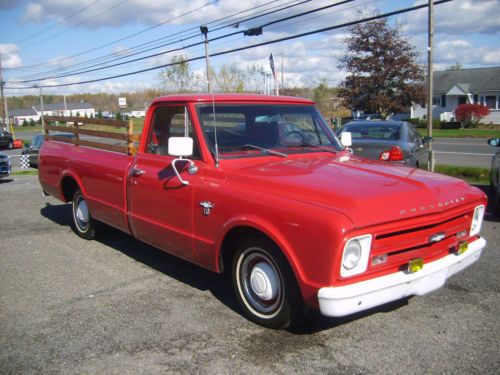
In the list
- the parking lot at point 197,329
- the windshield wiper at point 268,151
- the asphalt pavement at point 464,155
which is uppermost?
the windshield wiper at point 268,151

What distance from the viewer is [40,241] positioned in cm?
681

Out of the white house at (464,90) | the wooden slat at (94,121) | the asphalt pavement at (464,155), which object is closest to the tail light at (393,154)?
the wooden slat at (94,121)

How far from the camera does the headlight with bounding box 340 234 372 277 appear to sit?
3145 millimetres

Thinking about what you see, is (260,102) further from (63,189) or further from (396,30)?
(396,30)

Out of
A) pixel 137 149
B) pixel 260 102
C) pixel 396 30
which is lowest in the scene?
pixel 137 149

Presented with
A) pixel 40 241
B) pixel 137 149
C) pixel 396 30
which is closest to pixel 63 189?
pixel 40 241

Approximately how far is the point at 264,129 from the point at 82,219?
3333 millimetres

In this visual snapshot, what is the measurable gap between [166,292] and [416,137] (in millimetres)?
7407

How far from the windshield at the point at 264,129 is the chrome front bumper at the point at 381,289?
5.67 ft

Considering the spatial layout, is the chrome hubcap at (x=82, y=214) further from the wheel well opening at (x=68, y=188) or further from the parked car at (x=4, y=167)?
the parked car at (x=4, y=167)

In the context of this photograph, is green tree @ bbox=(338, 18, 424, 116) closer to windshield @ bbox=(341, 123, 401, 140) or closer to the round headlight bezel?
windshield @ bbox=(341, 123, 401, 140)

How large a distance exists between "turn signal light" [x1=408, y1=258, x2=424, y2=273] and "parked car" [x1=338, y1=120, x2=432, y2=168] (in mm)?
5275

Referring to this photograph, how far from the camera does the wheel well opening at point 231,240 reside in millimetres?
3785

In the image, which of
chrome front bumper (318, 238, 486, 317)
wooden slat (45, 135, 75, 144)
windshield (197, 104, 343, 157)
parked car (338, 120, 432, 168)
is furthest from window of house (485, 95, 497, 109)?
chrome front bumper (318, 238, 486, 317)
